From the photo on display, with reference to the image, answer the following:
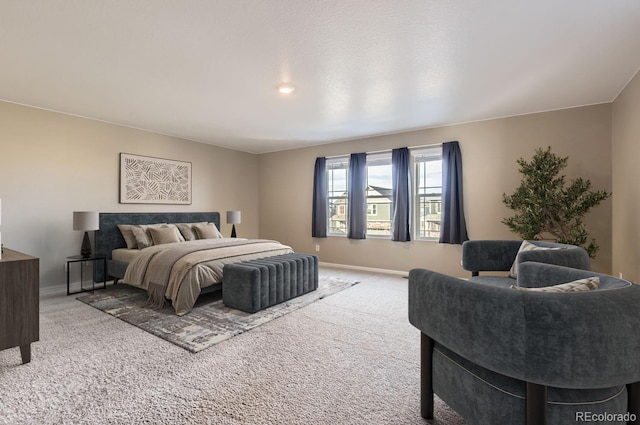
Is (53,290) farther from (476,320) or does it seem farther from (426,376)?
(476,320)

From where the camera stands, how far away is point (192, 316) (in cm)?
323

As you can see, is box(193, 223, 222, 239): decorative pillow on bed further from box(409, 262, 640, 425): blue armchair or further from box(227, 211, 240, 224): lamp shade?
box(409, 262, 640, 425): blue armchair

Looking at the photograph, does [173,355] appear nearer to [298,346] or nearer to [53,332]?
[298,346]

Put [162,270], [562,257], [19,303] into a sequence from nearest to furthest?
[19,303] → [562,257] → [162,270]

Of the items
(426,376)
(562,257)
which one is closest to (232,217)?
(426,376)

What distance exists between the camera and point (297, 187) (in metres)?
6.63

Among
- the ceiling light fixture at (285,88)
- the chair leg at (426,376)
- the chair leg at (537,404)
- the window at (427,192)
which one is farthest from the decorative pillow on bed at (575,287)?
the window at (427,192)

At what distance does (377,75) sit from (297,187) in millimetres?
3855

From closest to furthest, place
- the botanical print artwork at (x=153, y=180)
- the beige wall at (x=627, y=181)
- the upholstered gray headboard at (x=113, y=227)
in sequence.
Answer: the beige wall at (x=627, y=181), the upholstered gray headboard at (x=113, y=227), the botanical print artwork at (x=153, y=180)

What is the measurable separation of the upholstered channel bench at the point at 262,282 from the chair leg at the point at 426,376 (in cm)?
210

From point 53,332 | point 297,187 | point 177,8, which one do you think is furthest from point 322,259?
point 177,8

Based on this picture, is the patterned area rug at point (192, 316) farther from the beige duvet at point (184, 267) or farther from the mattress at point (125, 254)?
the mattress at point (125, 254)

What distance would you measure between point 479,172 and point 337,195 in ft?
8.84

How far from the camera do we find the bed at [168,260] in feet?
11.1
